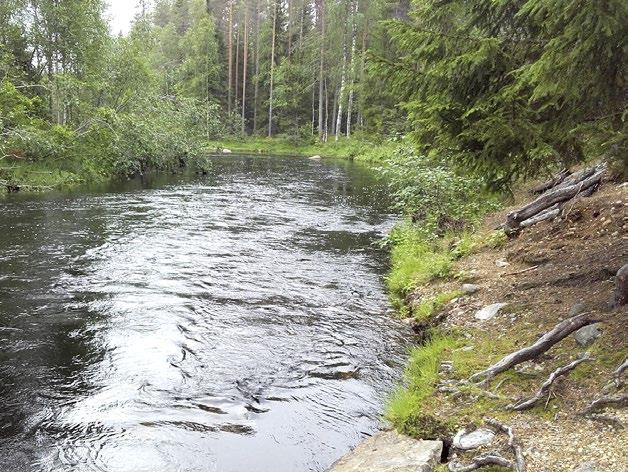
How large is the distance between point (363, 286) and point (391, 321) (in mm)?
1741

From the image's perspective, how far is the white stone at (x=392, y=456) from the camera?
3936 millimetres

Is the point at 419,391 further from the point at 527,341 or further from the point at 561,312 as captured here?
the point at 561,312

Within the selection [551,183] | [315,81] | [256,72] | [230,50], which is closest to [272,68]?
[256,72]

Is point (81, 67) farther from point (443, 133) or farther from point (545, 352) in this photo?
point (545, 352)

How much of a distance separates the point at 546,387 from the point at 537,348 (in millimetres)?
650

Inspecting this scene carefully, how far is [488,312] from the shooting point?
671 cm

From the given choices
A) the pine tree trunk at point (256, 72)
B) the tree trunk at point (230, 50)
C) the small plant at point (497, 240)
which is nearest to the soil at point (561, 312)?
the small plant at point (497, 240)

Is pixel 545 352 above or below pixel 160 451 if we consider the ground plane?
above

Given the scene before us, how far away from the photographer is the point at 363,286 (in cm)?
955

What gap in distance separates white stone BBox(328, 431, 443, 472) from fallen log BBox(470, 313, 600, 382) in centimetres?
108

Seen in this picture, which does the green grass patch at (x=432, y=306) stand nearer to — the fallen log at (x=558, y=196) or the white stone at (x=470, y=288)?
the white stone at (x=470, y=288)

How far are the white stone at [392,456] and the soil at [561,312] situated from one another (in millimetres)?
565

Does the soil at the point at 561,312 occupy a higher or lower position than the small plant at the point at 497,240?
higher

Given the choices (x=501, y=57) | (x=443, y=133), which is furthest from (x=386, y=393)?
(x=501, y=57)
